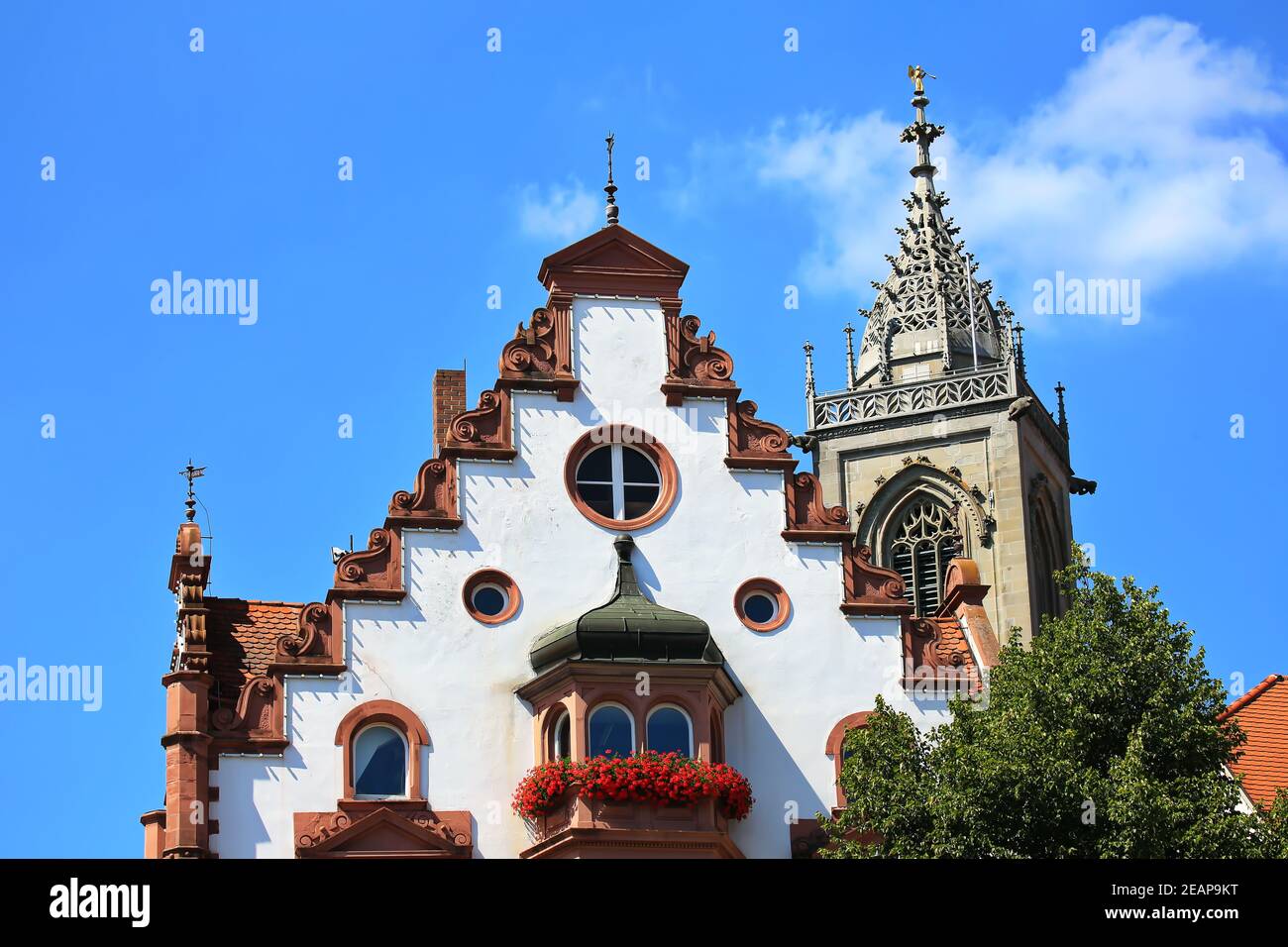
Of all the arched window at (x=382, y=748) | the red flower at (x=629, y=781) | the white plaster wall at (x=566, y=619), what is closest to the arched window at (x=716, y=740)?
the white plaster wall at (x=566, y=619)

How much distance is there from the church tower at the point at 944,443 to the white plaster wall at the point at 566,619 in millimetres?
42478

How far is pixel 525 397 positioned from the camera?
150ft

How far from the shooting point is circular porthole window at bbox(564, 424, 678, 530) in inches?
1781

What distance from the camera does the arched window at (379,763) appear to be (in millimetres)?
→ 42500

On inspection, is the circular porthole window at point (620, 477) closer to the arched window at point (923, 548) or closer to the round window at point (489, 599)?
the round window at point (489, 599)

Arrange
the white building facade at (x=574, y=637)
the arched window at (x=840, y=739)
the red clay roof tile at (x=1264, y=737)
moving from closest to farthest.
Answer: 1. the white building facade at (x=574, y=637)
2. the arched window at (x=840, y=739)
3. the red clay roof tile at (x=1264, y=737)

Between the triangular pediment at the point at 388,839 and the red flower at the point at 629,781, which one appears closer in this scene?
the red flower at the point at 629,781

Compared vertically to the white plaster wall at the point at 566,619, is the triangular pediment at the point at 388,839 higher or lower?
lower

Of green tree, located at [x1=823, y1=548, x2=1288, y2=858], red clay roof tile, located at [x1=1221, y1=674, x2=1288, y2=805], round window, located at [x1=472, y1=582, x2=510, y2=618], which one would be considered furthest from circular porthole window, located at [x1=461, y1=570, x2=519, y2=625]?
red clay roof tile, located at [x1=1221, y1=674, x2=1288, y2=805]

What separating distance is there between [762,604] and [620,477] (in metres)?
3.28
